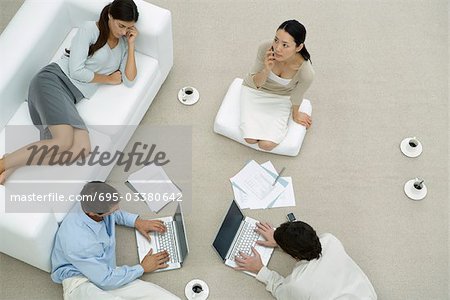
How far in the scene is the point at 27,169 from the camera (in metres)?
3.25

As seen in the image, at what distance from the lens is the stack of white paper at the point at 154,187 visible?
12.0 ft

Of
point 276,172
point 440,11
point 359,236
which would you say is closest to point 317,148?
point 276,172

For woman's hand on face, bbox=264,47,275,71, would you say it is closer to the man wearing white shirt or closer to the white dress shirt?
the man wearing white shirt

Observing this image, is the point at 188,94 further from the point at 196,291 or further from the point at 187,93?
the point at 196,291

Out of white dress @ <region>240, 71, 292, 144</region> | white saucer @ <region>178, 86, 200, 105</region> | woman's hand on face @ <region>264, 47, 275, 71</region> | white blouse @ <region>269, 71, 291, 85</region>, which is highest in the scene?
woman's hand on face @ <region>264, 47, 275, 71</region>

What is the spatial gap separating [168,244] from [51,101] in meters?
1.08

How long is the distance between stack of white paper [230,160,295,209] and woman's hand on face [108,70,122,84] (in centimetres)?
95

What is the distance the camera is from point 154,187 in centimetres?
369

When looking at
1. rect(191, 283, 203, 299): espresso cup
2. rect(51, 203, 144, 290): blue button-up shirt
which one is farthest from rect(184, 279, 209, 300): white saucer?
rect(51, 203, 144, 290): blue button-up shirt

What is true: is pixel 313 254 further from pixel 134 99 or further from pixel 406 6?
pixel 406 6

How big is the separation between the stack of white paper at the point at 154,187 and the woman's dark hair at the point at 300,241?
0.82 metres

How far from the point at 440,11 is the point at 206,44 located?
6.12 feet

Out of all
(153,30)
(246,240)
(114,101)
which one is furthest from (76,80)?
(246,240)

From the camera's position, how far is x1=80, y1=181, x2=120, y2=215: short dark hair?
3.09 m
